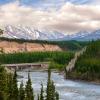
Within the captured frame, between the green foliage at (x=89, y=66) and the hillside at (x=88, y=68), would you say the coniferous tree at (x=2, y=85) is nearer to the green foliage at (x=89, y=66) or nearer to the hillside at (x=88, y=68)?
the hillside at (x=88, y=68)

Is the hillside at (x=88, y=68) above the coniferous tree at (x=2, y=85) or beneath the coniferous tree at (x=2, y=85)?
above

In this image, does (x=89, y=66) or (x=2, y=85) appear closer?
(x=2, y=85)

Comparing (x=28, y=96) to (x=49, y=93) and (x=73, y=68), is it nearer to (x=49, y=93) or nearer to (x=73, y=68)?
(x=49, y=93)

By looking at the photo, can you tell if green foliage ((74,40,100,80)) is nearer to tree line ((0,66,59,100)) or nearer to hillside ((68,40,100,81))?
hillside ((68,40,100,81))

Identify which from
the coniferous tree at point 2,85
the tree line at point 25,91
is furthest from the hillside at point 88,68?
the coniferous tree at point 2,85

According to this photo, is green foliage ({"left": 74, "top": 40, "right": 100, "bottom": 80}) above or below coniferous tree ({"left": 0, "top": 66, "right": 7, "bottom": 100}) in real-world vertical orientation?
above

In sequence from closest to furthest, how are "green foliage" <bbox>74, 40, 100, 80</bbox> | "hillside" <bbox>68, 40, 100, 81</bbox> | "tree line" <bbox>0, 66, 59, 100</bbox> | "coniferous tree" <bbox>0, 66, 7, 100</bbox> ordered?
"coniferous tree" <bbox>0, 66, 7, 100</bbox> < "tree line" <bbox>0, 66, 59, 100</bbox> < "hillside" <bbox>68, 40, 100, 81</bbox> < "green foliage" <bbox>74, 40, 100, 80</bbox>

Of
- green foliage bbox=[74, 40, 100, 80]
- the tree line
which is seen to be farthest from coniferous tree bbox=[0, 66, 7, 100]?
green foliage bbox=[74, 40, 100, 80]

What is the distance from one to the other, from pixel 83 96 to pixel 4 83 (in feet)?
232

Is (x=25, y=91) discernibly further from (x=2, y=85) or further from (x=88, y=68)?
(x=88, y=68)

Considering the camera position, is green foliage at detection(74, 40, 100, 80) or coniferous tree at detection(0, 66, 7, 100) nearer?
coniferous tree at detection(0, 66, 7, 100)

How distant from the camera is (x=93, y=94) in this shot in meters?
108

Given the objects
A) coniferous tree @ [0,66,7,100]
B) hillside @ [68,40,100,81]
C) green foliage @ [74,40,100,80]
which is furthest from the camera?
green foliage @ [74,40,100,80]

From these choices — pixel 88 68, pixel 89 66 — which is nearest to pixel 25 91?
pixel 88 68
